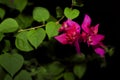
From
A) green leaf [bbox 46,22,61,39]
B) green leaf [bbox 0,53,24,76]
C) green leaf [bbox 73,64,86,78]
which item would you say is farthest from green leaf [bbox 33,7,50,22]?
green leaf [bbox 73,64,86,78]

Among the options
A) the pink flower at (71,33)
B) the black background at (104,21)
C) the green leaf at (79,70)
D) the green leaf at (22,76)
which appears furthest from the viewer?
the black background at (104,21)

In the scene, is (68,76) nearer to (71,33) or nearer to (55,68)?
(55,68)

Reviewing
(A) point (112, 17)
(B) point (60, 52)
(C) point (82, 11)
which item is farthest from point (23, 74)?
(A) point (112, 17)

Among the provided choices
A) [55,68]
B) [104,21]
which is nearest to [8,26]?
[55,68]

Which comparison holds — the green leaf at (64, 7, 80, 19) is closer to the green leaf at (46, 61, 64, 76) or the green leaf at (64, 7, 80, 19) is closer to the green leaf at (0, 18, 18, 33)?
the green leaf at (0, 18, 18, 33)

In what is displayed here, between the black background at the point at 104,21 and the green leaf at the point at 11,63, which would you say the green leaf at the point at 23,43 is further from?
the black background at the point at 104,21

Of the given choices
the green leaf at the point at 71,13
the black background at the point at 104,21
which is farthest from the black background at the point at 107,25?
the green leaf at the point at 71,13
